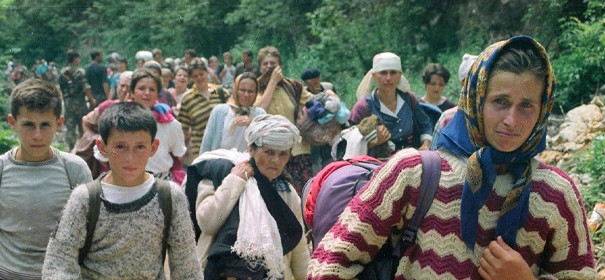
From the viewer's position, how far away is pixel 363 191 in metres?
2.94

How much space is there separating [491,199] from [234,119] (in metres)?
5.41

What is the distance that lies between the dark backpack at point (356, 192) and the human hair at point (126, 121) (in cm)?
83

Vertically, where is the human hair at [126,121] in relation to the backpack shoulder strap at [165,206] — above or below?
above

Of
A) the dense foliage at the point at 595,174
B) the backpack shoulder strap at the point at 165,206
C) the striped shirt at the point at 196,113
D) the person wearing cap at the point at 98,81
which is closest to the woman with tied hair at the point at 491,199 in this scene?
the backpack shoulder strap at the point at 165,206

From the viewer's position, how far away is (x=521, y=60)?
111 inches

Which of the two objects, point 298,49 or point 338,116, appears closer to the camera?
point 338,116

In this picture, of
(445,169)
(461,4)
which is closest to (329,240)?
(445,169)

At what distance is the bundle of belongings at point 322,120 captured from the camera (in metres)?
8.77

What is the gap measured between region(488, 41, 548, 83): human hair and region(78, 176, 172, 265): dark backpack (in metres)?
1.80

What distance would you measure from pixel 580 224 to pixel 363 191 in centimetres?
70

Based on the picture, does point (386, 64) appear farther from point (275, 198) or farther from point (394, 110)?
point (275, 198)

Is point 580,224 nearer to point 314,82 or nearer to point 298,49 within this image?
point 314,82

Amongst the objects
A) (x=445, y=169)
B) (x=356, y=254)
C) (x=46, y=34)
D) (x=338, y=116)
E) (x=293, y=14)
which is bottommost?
(x=46, y=34)

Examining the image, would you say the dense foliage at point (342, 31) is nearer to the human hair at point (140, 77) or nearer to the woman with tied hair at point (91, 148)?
the human hair at point (140, 77)
